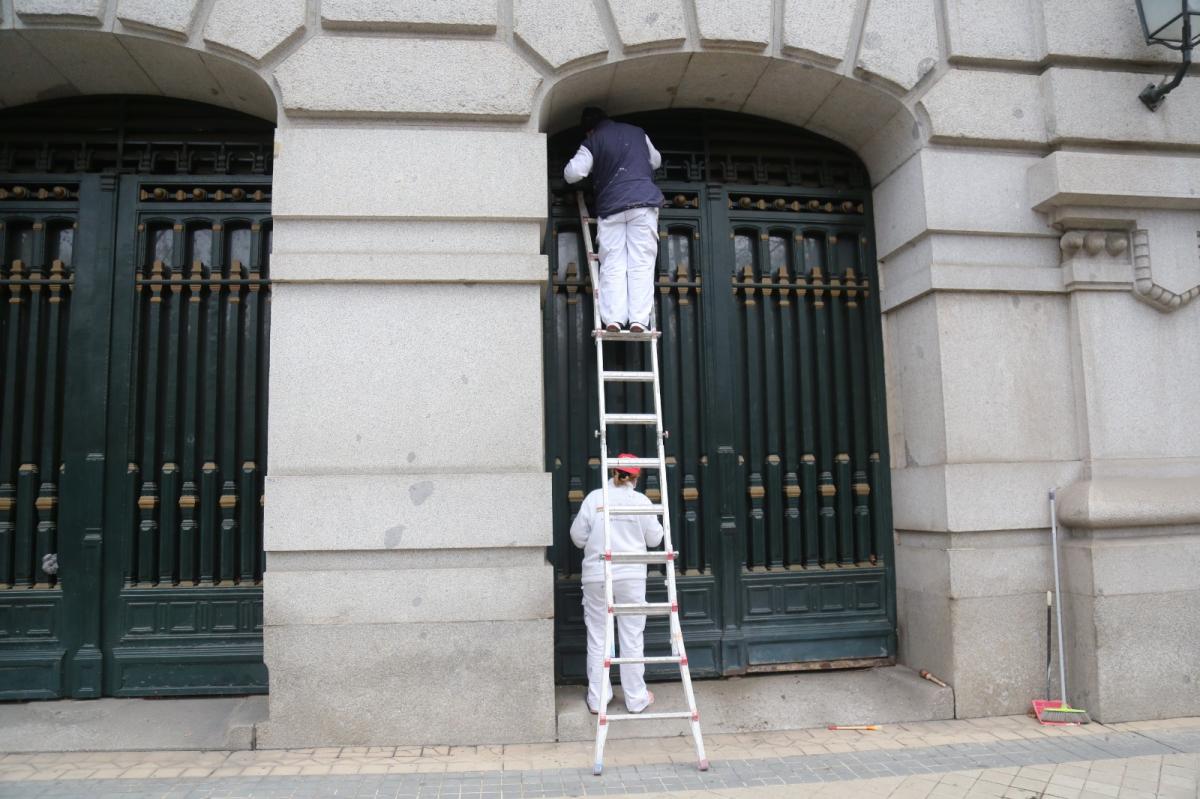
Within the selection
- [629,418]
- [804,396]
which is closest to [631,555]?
[629,418]

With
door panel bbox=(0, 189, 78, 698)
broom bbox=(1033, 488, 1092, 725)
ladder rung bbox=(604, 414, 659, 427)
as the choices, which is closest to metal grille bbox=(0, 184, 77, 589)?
door panel bbox=(0, 189, 78, 698)

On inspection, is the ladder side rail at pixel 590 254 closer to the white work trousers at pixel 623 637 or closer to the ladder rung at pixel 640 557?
the ladder rung at pixel 640 557

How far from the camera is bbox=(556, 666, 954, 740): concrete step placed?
Result: 18.6ft

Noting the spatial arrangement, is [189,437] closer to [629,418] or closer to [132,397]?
[132,397]

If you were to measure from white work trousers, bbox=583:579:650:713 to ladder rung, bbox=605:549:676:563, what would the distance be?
0.29 m

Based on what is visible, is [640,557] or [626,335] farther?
[626,335]

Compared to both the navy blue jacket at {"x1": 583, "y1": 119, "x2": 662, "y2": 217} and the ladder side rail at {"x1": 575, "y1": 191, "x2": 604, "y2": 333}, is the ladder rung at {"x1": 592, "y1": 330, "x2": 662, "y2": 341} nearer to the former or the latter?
the ladder side rail at {"x1": 575, "y1": 191, "x2": 604, "y2": 333}

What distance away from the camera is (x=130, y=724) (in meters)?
5.68

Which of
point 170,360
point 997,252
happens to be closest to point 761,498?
point 997,252

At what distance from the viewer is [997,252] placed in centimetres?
643

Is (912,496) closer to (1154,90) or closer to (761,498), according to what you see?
(761,498)

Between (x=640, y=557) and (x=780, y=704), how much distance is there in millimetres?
1725

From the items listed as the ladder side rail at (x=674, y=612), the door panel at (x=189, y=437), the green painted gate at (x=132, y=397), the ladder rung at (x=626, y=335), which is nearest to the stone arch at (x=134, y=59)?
the green painted gate at (x=132, y=397)

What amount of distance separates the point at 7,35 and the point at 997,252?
7.53 meters
